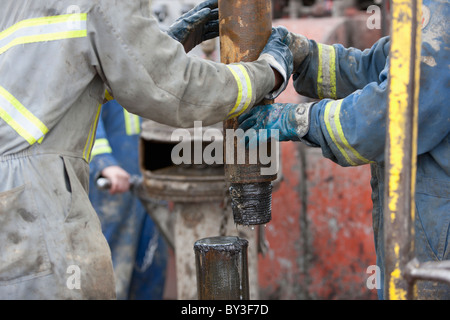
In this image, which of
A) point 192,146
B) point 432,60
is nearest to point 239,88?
point 432,60

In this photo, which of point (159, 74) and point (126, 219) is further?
point (126, 219)

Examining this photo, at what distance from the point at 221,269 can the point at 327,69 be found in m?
0.97

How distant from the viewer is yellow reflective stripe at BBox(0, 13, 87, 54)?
5.80 feet

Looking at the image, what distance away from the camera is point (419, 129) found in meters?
1.93

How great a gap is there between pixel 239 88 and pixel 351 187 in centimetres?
240

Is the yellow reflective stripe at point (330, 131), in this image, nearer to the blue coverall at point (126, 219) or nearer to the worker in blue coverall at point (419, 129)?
the worker in blue coverall at point (419, 129)

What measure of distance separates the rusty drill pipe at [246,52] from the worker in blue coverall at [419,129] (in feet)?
0.39

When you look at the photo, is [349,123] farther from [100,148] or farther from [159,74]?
[100,148]

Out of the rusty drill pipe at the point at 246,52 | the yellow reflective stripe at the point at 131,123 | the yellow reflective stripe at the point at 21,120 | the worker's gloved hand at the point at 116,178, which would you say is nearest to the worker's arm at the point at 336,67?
the rusty drill pipe at the point at 246,52

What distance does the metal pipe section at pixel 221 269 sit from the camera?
1947 mm

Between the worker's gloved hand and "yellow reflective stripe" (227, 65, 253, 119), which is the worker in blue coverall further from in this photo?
the worker's gloved hand

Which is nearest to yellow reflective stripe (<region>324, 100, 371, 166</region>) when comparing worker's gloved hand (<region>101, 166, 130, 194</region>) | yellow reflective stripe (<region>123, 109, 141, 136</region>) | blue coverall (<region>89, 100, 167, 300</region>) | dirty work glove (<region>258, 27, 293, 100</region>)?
dirty work glove (<region>258, 27, 293, 100</region>)

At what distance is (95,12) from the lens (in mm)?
1742

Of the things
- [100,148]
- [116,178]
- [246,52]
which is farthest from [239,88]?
[100,148]
